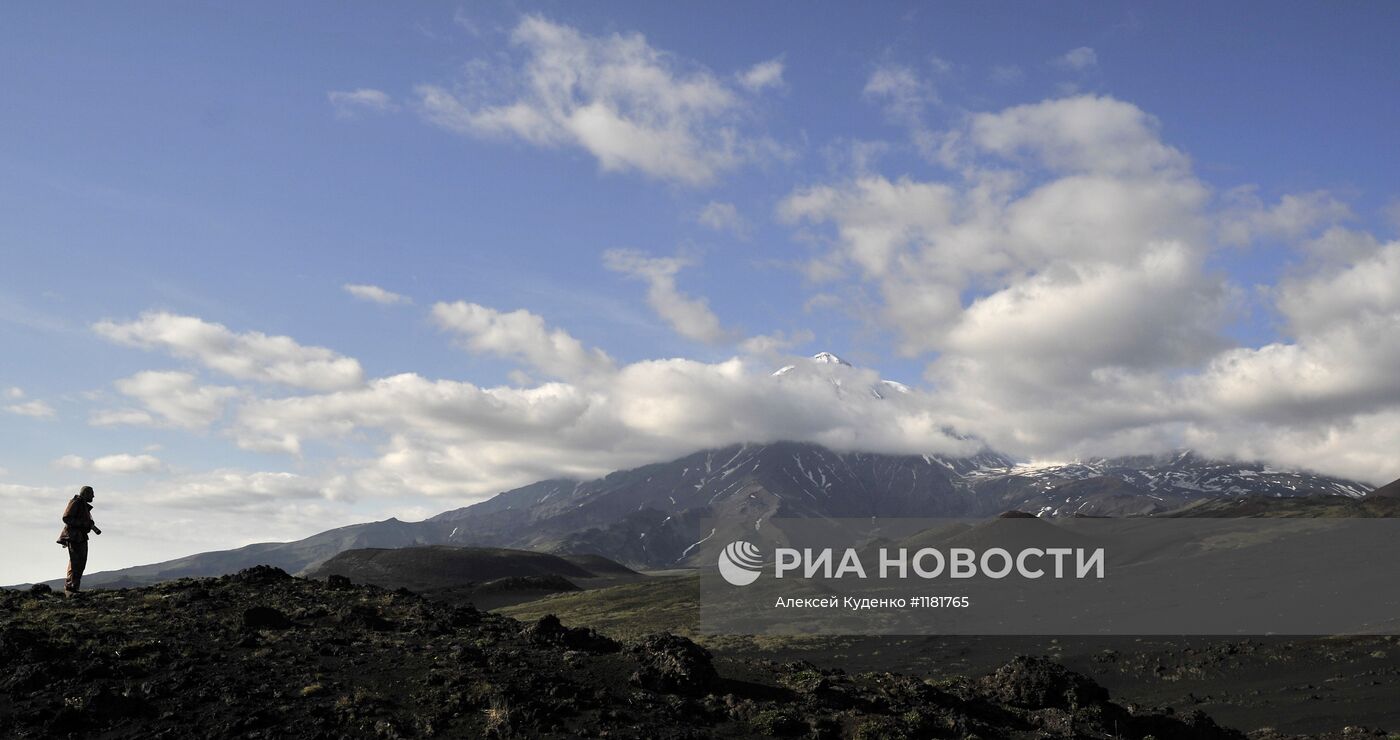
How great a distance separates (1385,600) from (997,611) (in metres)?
34.1

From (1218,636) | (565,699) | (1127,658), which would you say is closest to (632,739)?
(565,699)

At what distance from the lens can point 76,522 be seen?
111ft

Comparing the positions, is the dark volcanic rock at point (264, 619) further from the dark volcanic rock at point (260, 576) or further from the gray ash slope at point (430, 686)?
the dark volcanic rock at point (260, 576)

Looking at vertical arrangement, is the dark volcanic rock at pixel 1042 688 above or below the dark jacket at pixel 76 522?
below

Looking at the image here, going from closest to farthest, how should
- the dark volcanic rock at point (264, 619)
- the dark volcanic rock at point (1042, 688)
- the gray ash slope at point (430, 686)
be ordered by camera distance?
the gray ash slope at point (430, 686)
the dark volcanic rock at point (264, 619)
the dark volcanic rock at point (1042, 688)

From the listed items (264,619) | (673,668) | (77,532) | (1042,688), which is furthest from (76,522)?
(1042,688)

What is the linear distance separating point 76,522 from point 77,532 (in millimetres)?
437

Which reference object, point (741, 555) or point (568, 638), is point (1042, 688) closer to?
point (568, 638)

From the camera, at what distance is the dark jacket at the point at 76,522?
33.6 m

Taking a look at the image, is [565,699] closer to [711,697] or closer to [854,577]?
[711,697]

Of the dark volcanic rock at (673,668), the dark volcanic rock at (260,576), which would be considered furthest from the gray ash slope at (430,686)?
the dark volcanic rock at (260,576)

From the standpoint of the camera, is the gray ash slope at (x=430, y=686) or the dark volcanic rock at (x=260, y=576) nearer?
the gray ash slope at (x=430, y=686)

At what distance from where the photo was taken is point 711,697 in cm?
2406

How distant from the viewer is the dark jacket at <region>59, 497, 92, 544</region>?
33.6 meters
